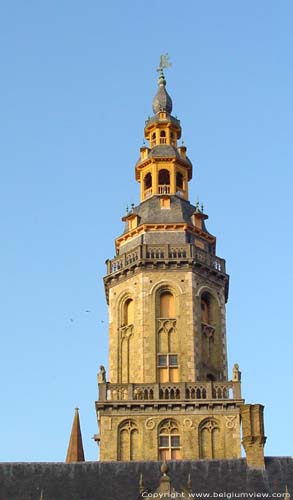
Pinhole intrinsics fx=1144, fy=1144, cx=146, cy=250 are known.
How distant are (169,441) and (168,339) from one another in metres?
5.53

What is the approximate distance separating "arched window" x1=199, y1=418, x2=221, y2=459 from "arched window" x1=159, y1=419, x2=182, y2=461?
109 cm

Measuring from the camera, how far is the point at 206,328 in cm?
5828

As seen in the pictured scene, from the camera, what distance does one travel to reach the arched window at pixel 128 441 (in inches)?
2104

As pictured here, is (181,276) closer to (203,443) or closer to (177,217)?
(177,217)

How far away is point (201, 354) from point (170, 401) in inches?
146

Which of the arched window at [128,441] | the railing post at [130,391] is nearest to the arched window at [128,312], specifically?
the railing post at [130,391]

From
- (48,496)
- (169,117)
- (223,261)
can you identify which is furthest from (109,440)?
(169,117)

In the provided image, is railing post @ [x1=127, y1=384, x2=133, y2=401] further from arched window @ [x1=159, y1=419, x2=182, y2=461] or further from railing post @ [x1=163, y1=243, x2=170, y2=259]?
railing post @ [x1=163, y1=243, x2=170, y2=259]

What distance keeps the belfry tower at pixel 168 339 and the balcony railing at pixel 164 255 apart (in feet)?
0.17

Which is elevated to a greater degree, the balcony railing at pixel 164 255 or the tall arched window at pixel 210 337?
the balcony railing at pixel 164 255

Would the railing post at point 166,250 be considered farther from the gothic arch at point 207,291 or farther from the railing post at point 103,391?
the railing post at point 103,391

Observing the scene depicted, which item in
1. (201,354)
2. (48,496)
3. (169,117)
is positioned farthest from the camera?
(169,117)

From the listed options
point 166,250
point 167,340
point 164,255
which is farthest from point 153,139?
point 167,340

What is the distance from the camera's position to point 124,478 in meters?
48.0
